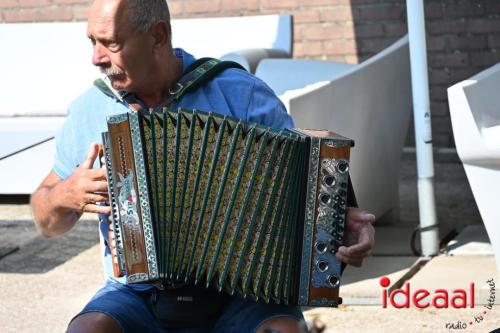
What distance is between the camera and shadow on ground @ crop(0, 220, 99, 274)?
5.87 meters

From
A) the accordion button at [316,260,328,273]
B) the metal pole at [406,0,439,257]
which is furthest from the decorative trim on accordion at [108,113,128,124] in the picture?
the metal pole at [406,0,439,257]

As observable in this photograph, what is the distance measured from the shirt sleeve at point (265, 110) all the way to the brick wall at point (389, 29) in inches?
160

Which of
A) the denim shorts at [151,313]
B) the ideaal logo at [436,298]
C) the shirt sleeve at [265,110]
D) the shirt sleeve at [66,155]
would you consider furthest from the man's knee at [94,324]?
the ideaal logo at [436,298]

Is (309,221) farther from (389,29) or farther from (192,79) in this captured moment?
(389,29)

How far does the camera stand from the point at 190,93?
127 inches

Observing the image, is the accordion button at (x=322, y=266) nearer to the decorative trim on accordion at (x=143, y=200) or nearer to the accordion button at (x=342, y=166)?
the accordion button at (x=342, y=166)

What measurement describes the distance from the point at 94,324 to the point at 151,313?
0.18m

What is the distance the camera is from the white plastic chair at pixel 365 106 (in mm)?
5105

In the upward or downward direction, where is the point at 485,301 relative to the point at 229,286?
downward

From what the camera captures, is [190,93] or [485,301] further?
[485,301]

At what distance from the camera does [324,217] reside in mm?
2957

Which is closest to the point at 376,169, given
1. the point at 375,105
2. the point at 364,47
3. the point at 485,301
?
the point at 375,105

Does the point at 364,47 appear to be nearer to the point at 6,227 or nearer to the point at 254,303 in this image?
the point at 6,227

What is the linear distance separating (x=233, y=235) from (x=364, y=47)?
453cm
